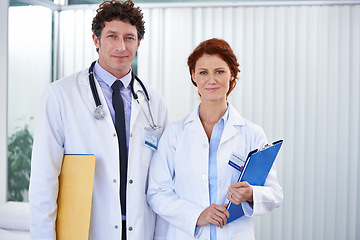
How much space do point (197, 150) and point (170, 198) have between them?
0.27 metres

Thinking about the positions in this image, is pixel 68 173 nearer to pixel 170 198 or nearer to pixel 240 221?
pixel 170 198

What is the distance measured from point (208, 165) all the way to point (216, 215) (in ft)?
0.81

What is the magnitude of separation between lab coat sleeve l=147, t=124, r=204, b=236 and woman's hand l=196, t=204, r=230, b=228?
4 cm

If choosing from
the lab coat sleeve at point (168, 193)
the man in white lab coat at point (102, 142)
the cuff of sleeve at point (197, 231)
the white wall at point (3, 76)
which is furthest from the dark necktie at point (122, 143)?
the white wall at point (3, 76)

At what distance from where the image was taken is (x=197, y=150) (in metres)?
2.04

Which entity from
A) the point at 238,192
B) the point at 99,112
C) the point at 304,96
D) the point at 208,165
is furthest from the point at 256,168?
the point at 304,96

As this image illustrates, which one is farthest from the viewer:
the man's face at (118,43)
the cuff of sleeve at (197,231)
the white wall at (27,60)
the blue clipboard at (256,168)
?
the white wall at (27,60)

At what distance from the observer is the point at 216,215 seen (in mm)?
1898

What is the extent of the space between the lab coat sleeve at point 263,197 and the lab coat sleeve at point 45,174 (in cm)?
91

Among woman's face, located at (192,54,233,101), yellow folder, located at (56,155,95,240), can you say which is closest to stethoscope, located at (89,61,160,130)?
yellow folder, located at (56,155,95,240)

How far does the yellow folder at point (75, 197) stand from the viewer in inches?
77.7

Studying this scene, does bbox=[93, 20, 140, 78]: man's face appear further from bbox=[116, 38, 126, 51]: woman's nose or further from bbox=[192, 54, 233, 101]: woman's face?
bbox=[192, 54, 233, 101]: woman's face

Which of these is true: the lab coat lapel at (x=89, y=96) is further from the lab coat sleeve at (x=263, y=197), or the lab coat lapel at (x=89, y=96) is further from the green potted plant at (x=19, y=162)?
the green potted plant at (x=19, y=162)

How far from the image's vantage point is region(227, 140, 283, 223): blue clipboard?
69.9 inches
